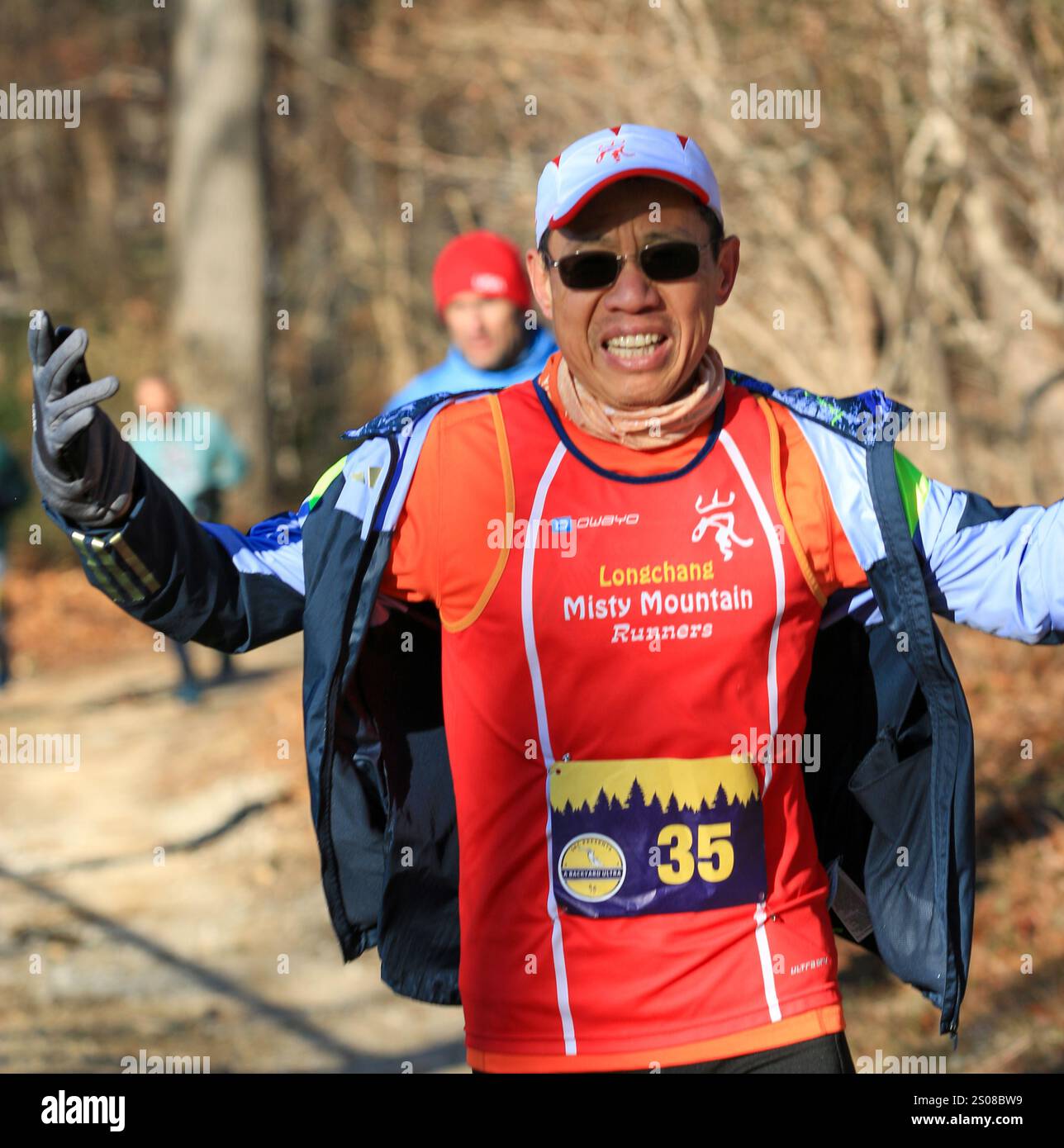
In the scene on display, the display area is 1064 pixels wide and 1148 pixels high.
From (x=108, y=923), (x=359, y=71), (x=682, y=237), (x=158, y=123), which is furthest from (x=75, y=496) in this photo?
(x=158, y=123)

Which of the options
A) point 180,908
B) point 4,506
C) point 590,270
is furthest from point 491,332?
point 4,506

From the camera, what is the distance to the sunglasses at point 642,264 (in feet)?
8.82

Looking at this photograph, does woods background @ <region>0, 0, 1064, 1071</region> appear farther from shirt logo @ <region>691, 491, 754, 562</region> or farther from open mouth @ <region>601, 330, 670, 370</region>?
open mouth @ <region>601, 330, 670, 370</region>

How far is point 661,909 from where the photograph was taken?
2658 millimetres

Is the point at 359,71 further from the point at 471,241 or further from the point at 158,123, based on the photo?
the point at 471,241

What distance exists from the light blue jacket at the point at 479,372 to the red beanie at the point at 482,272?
18 centimetres

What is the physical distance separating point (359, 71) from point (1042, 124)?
12.3 m

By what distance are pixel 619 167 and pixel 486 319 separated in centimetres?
363

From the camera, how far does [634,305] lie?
266 cm

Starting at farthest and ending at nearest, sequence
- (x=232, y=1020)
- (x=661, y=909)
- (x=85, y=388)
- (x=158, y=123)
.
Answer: (x=158, y=123) < (x=232, y=1020) < (x=661, y=909) < (x=85, y=388)

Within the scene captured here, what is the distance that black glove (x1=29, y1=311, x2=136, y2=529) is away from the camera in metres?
2.39
